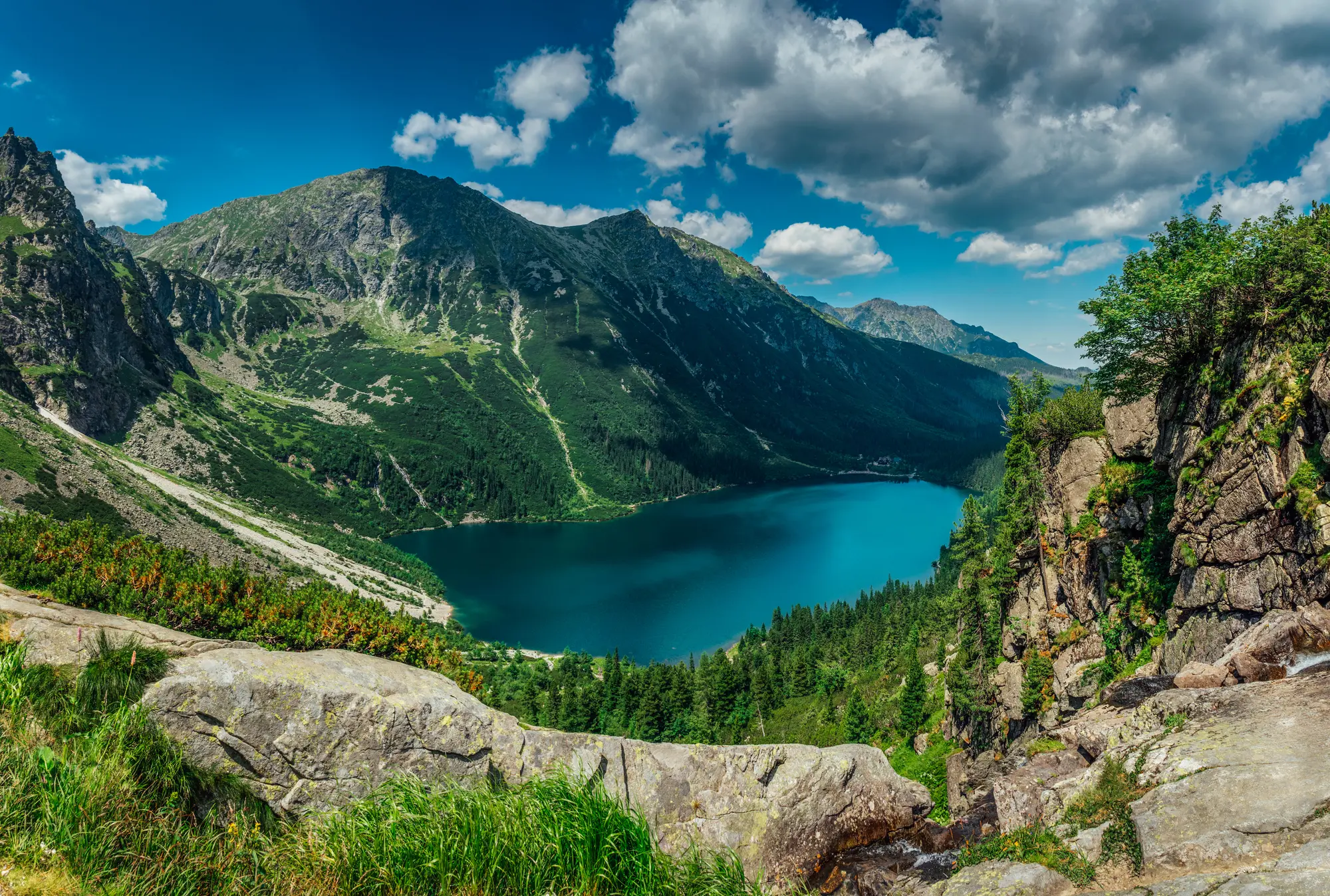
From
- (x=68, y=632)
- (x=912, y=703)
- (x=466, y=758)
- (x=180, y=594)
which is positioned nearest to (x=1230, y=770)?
(x=466, y=758)

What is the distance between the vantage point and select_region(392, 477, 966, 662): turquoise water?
347 ft

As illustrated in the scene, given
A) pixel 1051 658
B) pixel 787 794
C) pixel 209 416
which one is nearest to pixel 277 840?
pixel 787 794

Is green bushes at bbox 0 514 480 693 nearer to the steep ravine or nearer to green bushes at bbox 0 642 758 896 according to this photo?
green bushes at bbox 0 642 758 896

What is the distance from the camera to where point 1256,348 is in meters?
16.5

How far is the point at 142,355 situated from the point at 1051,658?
788ft

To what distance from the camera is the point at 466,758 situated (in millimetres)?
10961

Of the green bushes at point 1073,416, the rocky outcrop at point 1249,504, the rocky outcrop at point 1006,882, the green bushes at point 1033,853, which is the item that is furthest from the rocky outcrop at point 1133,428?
the rocky outcrop at point 1006,882

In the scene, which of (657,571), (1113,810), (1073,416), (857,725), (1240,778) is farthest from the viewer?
(657,571)

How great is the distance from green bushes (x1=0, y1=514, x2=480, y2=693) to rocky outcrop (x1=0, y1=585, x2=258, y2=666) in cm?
125

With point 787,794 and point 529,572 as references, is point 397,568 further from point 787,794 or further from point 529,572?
point 787,794

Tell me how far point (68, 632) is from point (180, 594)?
12.4 feet

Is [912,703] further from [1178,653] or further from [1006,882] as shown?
[1006,882]

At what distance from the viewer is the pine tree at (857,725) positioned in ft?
160

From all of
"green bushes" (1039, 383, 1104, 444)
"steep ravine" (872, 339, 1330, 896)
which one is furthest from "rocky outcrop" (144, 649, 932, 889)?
"green bushes" (1039, 383, 1104, 444)
